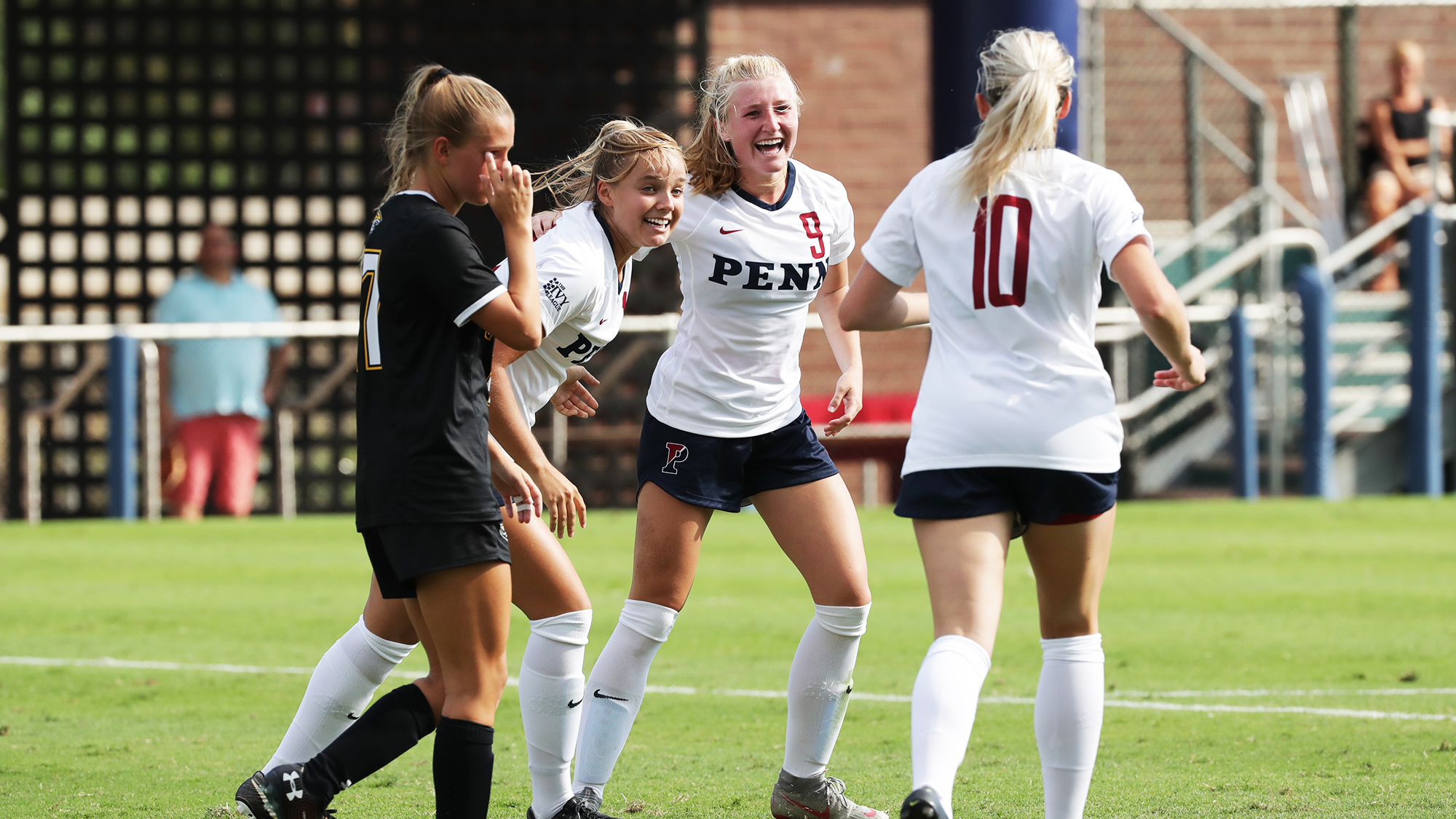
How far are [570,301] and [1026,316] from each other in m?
1.09

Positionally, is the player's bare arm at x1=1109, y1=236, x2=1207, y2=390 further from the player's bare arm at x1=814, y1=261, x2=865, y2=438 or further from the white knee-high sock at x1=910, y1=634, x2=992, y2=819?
the player's bare arm at x1=814, y1=261, x2=865, y2=438

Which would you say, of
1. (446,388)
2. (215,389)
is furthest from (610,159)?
(215,389)

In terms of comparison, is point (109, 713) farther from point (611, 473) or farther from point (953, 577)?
point (611, 473)

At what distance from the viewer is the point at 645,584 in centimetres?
461

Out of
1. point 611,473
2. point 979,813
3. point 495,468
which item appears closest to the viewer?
point 495,468

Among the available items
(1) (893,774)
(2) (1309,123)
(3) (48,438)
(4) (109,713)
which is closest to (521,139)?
(3) (48,438)

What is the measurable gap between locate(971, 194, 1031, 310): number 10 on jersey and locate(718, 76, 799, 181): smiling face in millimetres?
1004

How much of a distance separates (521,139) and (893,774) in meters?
12.7

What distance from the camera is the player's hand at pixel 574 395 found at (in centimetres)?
466

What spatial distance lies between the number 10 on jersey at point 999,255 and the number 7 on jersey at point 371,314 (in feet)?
3.98

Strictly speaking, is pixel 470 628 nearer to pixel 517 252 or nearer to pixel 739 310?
pixel 517 252

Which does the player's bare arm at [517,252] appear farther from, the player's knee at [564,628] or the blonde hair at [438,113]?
the player's knee at [564,628]

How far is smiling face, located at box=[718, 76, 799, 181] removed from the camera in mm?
4629

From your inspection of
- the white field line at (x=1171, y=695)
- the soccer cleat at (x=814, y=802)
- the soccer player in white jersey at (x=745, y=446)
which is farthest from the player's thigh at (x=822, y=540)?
the white field line at (x=1171, y=695)
